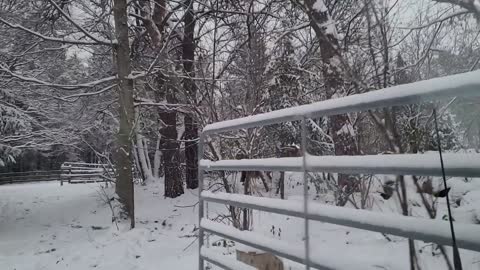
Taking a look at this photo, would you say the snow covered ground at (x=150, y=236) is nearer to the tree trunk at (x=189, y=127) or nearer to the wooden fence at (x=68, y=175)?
the tree trunk at (x=189, y=127)

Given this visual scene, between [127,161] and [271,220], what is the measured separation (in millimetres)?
4539

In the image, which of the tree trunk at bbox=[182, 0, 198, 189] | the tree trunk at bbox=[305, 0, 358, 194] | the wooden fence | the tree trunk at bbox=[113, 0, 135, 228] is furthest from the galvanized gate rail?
the wooden fence

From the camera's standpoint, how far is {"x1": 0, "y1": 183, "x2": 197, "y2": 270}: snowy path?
6380 mm

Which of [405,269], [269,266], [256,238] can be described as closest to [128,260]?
[269,266]

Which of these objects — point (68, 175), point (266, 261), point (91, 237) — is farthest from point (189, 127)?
point (68, 175)

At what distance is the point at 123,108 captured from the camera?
902 centimetres

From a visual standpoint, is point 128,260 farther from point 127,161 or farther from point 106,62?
point 106,62

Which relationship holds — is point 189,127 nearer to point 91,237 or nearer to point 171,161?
point 171,161

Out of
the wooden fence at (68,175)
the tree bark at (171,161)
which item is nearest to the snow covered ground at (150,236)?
the tree bark at (171,161)

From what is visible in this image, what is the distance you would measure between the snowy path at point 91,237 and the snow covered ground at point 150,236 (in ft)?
0.04

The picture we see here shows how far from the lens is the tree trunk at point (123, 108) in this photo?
9.01 metres

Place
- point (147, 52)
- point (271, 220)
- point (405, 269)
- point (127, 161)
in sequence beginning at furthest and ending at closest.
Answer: point (147, 52)
point (127, 161)
point (271, 220)
point (405, 269)

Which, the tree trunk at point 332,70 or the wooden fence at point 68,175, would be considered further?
the wooden fence at point 68,175

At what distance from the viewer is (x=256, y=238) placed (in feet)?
8.32
